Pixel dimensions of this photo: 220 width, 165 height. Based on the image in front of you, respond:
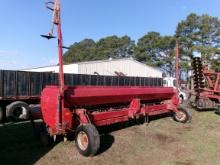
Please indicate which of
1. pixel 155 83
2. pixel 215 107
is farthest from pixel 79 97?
pixel 155 83

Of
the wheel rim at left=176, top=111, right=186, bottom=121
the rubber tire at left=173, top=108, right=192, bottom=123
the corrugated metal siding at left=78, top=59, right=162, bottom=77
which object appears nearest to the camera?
the rubber tire at left=173, top=108, right=192, bottom=123

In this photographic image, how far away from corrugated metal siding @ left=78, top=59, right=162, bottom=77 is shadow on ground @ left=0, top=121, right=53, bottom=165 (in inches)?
682

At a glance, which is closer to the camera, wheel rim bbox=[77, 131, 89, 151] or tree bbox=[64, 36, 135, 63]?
wheel rim bbox=[77, 131, 89, 151]

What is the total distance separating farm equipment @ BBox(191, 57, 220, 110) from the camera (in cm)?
1466

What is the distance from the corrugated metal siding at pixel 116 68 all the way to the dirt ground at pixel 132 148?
17284 millimetres

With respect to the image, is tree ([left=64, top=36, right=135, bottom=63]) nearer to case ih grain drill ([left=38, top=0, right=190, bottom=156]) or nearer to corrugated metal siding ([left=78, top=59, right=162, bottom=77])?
corrugated metal siding ([left=78, top=59, right=162, bottom=77])

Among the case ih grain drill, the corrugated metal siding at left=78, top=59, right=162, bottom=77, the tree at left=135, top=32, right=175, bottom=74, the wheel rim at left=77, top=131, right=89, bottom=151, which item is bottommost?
the wheel rim at left=77, top=131, right=89, bottom=151

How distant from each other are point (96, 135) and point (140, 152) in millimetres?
1211

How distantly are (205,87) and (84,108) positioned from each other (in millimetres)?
9859

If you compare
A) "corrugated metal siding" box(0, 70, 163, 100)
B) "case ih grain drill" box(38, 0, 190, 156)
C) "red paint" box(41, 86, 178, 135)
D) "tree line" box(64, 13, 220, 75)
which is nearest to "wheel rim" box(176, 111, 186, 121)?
"red paint" box(41, 86, 178, 135)

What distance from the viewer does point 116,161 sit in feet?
19.3

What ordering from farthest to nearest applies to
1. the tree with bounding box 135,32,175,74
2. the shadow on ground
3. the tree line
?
the tree with bounding box 135,32,175,74, the tree line, the shadow on ground

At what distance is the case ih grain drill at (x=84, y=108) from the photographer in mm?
6273

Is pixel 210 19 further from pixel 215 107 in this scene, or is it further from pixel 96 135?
pixel 96 135
